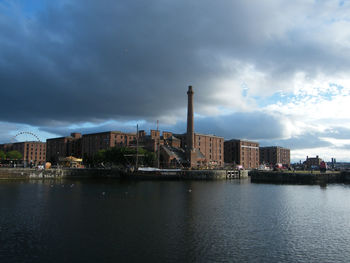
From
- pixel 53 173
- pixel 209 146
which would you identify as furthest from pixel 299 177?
pixel 53 173

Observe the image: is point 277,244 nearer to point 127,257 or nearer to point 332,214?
point 127,257

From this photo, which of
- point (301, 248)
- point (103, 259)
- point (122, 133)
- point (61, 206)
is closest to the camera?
point (103, 259)

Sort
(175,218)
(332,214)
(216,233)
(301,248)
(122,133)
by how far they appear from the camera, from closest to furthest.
Result: 1. (301,248)
2. (216,233)
3. (175,218)
4. (332,214)
5. (122,133)

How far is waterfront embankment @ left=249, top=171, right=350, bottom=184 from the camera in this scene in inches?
4055

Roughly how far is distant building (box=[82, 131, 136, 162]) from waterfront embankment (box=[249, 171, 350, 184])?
275 feet

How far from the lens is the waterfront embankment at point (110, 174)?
103688 millimetres

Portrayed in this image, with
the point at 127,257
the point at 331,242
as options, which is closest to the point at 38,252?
the point at 127,257

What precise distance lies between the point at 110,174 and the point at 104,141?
61.3 metres

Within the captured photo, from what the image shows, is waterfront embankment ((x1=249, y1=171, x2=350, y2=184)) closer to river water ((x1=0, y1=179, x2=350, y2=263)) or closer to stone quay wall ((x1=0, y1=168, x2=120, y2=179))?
stone quay wall ((x1=0, y1=168, x2=120, y2=179))

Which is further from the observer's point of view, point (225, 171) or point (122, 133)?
point (122, 133)

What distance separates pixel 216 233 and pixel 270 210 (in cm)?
1674

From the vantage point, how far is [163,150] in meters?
143

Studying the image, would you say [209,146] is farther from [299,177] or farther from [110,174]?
[299,177]

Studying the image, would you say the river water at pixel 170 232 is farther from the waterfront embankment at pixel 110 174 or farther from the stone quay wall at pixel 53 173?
the waterfront embankment at pixel 110 174
